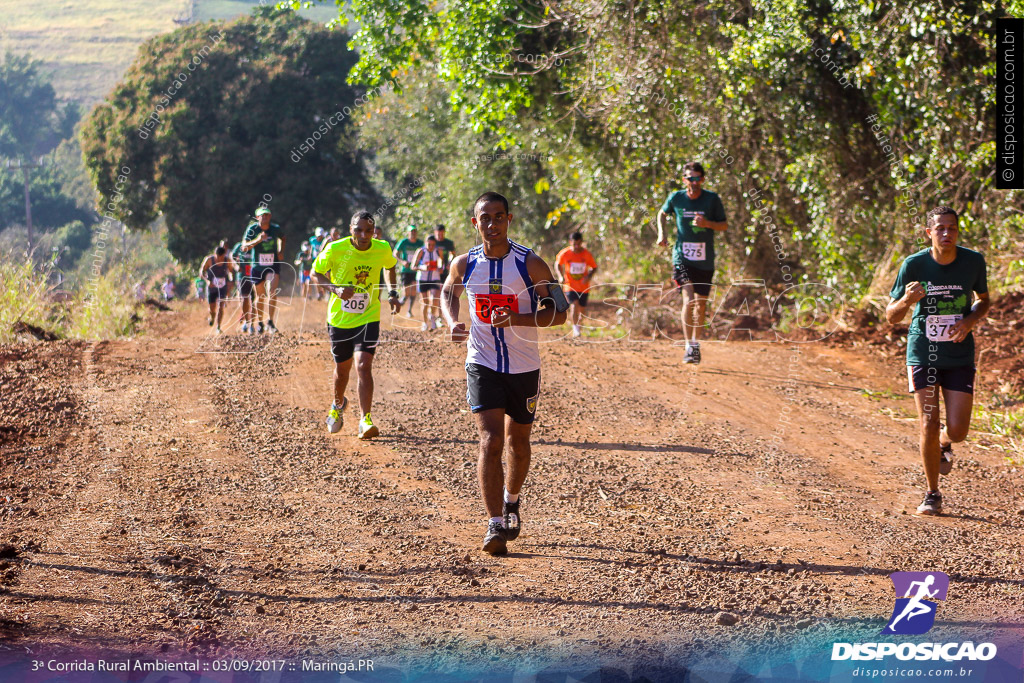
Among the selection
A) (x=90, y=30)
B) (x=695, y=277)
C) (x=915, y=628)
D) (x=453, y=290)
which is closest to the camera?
(x=915, y=628)

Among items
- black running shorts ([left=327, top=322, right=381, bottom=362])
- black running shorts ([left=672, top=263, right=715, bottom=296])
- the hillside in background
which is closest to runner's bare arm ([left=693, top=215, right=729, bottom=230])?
black running shorts ([left=672, top=263, right=715, bottom=296])

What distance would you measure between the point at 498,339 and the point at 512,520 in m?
1.18

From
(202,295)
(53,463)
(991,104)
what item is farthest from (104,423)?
(202,295)

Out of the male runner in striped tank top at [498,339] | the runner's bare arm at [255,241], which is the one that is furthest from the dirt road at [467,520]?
the runner's bare arm at [255,241]

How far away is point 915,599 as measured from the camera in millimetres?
5012

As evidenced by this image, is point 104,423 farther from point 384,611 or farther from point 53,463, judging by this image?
point 384,611

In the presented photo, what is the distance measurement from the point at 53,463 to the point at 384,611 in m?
4.44

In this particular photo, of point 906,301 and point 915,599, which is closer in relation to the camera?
point 915,599

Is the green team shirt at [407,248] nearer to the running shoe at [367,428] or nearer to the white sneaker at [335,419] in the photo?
the white sneaker at [335,419]

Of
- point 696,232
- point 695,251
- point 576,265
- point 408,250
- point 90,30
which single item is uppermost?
point 90,30

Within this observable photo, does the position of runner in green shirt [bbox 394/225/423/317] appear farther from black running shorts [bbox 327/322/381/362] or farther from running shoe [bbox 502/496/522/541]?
running shoe [bbox 502/496/522/541]

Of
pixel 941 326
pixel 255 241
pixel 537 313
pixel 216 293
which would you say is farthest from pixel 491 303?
pixel 216 293

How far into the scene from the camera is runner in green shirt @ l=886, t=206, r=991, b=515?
6223 millimetres

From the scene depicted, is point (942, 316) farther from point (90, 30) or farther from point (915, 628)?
point (90, 30)
